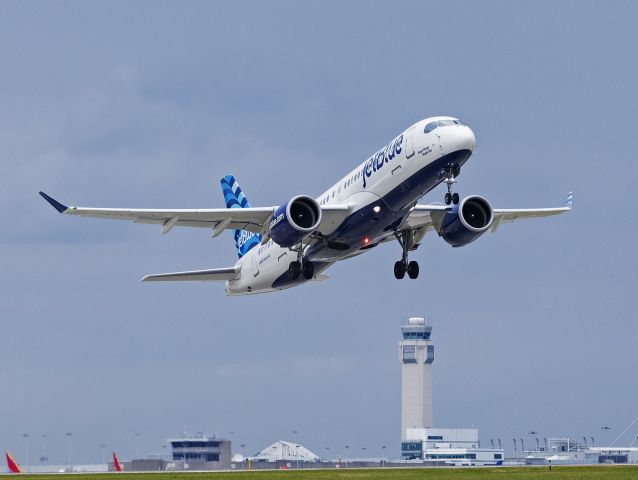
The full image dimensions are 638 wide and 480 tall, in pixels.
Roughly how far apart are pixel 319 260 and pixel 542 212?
14.1 meters

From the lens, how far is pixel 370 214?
200 feet

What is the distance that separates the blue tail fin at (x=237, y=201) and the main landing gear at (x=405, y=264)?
13.7 m

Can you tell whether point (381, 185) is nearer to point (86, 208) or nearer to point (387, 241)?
point (387, 241)

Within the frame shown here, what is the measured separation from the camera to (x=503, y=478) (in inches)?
2076

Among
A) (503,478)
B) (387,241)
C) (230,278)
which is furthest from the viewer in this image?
(230,278)

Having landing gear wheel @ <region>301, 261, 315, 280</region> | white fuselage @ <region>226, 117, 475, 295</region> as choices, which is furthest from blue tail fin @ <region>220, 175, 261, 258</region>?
landing gear wheel @ <region>301, 261, 315, 280</region>

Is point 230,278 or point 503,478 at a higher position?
point 230,278

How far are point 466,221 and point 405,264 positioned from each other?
5.33 meters

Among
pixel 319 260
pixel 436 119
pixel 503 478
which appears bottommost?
pixel 503 478

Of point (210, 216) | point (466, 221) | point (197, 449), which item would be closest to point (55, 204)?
point (210, 216)

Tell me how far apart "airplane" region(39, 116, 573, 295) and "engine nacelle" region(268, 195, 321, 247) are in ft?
0.16

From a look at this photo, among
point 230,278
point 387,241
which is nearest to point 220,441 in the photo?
point 230,278

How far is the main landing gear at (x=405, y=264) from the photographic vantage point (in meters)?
67.9

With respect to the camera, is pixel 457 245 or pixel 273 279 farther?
pixel 273 279
